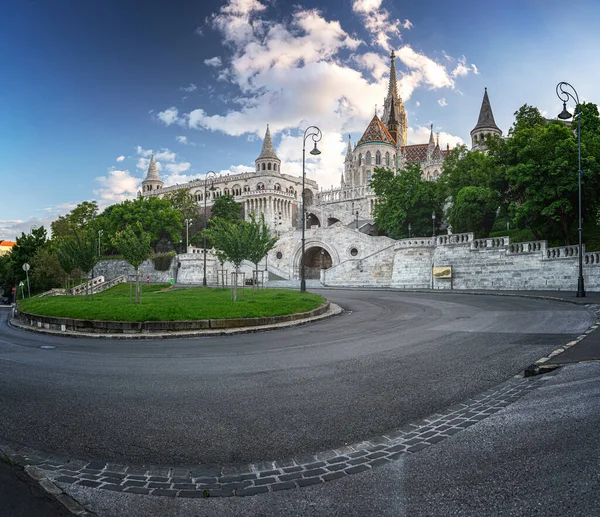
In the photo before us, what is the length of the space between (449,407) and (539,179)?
2728cm

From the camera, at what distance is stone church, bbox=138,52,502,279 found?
77312 mm

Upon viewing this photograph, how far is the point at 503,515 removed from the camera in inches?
113

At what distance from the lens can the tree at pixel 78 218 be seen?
8056cm

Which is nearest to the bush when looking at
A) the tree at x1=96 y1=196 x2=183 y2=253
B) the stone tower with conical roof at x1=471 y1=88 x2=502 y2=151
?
the tree at x1=96 y1=196 x2=183 y2=253

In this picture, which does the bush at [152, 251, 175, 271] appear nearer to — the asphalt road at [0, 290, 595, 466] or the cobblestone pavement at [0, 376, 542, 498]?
the asphalt road at [0, 290, 595, 466]

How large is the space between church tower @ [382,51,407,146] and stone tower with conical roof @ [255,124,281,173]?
3305 cm

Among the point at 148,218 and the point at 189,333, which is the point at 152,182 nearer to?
the point at 148,218

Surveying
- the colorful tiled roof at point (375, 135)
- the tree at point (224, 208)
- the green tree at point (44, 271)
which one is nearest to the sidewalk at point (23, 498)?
the green tree at point (44, 271)

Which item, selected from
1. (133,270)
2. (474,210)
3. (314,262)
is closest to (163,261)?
(133,270)

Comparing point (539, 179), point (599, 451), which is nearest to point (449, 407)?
point (599, 451)

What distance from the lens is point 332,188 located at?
96.2 metres

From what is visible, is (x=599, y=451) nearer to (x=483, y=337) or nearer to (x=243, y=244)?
(x=483, y=337)

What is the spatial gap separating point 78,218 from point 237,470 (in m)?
90.2

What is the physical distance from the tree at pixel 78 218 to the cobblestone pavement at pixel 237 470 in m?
85.5
